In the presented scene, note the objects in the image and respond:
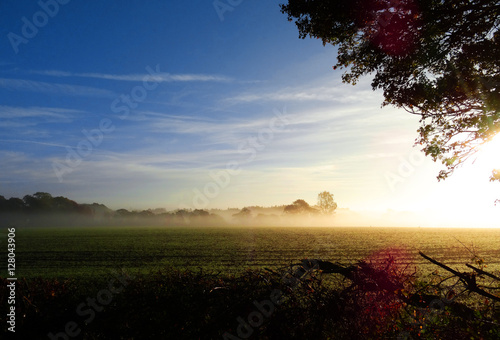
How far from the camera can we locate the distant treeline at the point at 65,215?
484 ft

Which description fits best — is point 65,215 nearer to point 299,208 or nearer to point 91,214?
point 91,214

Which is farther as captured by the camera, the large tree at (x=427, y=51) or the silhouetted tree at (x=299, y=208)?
the silhouetted tree at (x=299, y=208)

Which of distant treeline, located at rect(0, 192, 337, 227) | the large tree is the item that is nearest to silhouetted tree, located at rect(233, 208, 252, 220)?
distant treeline, located at rect(0, 192, 337, 227)

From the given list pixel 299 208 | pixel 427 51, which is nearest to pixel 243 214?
pixel 299 208

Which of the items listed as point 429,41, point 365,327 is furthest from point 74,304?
point 429,41

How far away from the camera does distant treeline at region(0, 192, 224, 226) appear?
148 m

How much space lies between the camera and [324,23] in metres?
10.3

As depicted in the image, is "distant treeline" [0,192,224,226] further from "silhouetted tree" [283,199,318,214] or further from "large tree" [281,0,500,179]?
"large tree" [281,0,500,179]

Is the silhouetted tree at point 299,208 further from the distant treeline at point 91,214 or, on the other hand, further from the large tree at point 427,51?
the large tree at point 427,51

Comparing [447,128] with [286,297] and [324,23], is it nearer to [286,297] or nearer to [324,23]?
[324,23]

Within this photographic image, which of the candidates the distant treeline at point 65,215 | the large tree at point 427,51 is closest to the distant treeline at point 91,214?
the distant treeline at point 65,215

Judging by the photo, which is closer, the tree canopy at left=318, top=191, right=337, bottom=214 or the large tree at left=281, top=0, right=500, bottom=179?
the large tree at left=281, top=0, right=500, bottom=179

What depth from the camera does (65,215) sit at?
165 meters

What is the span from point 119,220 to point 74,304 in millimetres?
186916
